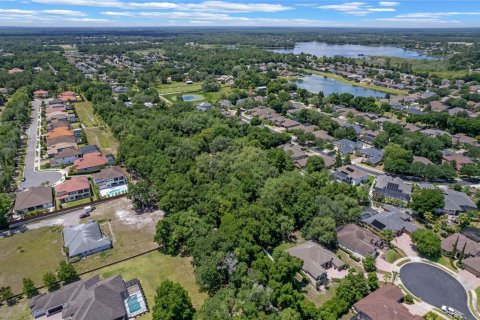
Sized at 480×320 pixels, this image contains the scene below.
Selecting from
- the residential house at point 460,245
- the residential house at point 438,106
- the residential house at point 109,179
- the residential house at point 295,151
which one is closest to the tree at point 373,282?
the residential house at point 460,245

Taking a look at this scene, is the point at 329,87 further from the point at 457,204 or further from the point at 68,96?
the point at 68,96

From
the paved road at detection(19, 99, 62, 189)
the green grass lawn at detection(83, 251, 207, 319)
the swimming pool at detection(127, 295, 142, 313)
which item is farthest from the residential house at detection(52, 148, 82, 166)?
the swimming pool at detection(127, 295, 142, 313)

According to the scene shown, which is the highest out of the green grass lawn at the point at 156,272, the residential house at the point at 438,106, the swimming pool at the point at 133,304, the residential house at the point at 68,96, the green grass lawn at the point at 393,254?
the residential house at the point at 438,106

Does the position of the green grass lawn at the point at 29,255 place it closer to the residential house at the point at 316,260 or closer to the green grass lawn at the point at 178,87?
the residential house at the point at 316,260

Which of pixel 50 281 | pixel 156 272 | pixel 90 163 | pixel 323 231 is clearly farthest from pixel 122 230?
pixel 323 231

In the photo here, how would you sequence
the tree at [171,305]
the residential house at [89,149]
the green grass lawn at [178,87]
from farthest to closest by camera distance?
the green grass lawn at [178,87]
the residential house at [89,149]
the tree at [171,305]

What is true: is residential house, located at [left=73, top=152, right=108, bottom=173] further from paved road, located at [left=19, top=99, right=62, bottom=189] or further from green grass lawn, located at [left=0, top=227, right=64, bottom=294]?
green grass lawn, located at [left=0, top=227, right=64, bottom=294]

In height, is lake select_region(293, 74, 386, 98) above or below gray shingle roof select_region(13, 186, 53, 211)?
above
